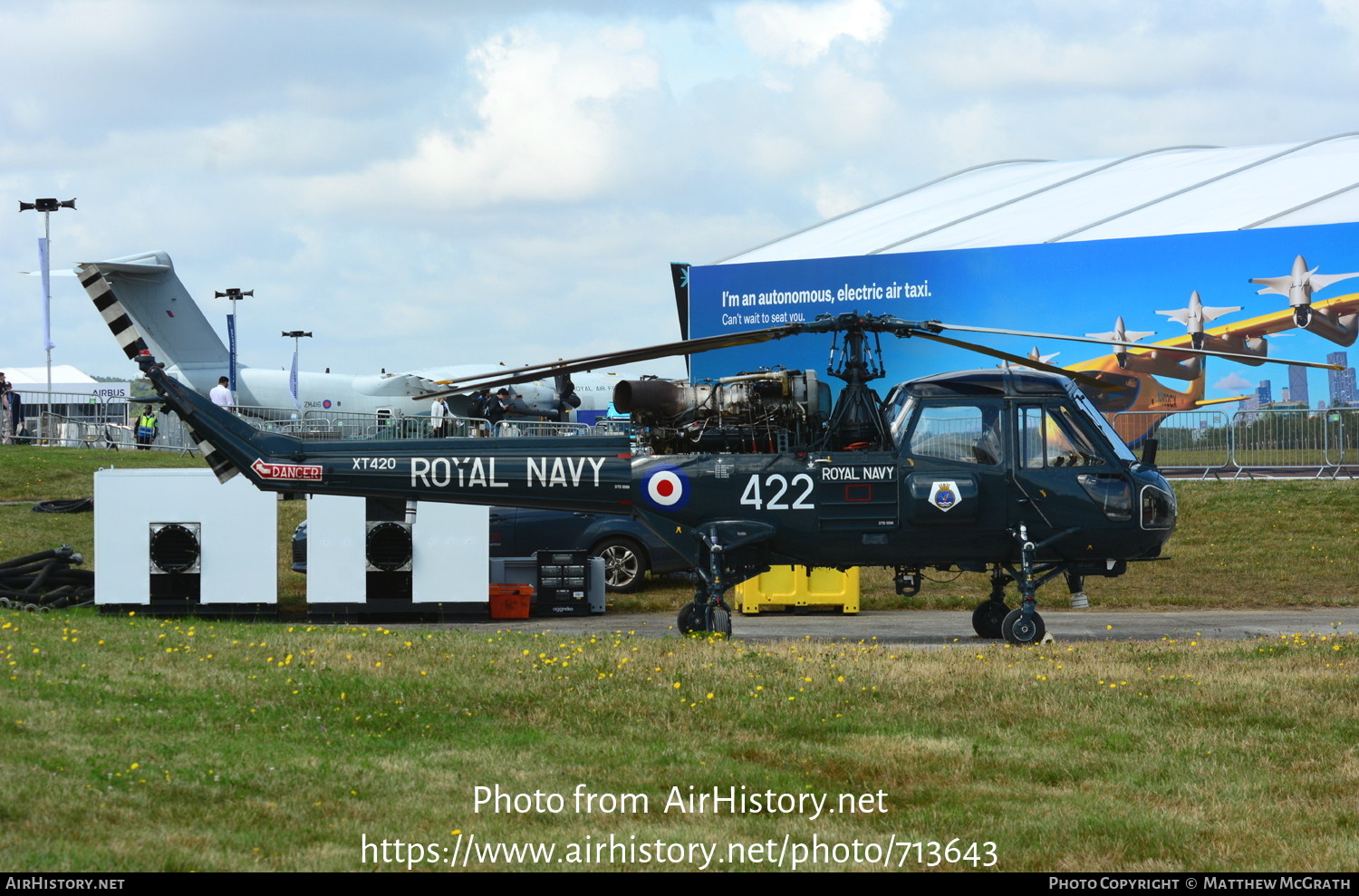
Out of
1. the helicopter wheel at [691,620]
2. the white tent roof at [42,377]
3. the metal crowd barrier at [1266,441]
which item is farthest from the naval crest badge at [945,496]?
the white tent roof at [42,377]

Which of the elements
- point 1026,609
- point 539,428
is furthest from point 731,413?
point 539,428

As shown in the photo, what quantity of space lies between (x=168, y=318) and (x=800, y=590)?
29.1 metres

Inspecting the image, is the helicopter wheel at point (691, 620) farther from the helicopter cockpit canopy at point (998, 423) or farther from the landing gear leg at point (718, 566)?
the helicopter cockpit canopy at point (998, 423)

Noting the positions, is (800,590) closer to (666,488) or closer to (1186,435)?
(666,488)

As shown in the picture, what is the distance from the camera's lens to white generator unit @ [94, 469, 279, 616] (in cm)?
1731

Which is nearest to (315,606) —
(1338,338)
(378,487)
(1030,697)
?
(378,487)

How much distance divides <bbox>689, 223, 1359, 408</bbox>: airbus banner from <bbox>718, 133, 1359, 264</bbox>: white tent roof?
69 centimetres

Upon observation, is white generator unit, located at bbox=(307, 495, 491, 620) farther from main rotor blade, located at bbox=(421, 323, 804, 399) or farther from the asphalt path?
main rotor blade, located at bbox=(421, 323, 804, 399)

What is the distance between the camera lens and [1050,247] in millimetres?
31031

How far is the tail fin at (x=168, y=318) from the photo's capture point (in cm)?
3841

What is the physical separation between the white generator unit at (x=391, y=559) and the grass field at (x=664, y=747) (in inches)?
178
